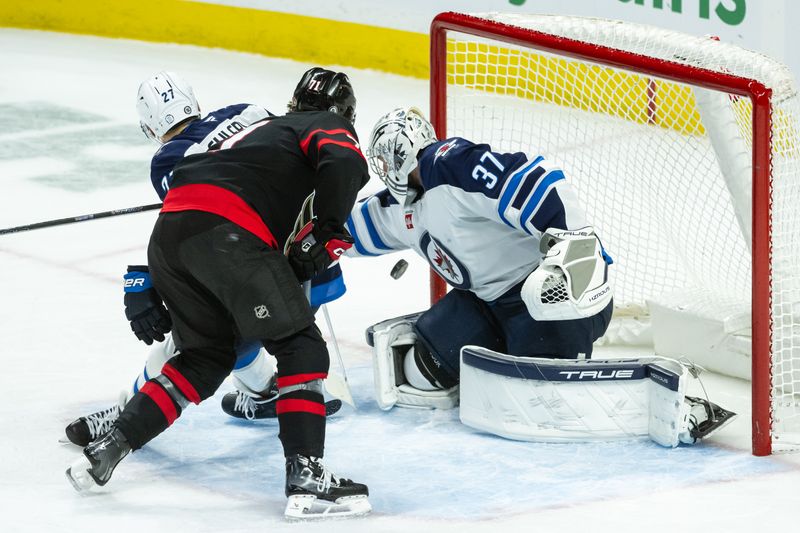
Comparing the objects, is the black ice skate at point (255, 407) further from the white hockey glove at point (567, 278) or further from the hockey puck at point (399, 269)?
the white hockey glove at point (567, 278)

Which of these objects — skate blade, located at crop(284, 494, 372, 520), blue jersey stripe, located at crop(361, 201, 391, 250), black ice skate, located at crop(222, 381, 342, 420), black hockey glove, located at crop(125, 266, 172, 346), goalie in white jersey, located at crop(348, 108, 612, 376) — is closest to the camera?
skate blade, located at crop(284, 494, 372, 520)

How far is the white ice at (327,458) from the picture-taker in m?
2.86

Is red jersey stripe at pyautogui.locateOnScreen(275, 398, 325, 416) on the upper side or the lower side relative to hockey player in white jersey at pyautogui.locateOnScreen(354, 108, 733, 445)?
lower

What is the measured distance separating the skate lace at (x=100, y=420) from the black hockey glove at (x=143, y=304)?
26 cm

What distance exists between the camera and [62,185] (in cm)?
577

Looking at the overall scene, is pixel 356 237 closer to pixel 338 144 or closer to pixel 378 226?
pixel 378 226

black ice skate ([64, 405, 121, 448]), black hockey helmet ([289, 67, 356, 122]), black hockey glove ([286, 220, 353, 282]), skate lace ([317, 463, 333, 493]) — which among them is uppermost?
black hockey helmet ([289, 67, 356, 122])

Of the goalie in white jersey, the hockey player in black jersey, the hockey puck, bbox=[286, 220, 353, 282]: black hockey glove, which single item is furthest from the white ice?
bbox=[286, 220, 353, 282]: black hockey glove

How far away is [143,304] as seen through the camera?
316 cm

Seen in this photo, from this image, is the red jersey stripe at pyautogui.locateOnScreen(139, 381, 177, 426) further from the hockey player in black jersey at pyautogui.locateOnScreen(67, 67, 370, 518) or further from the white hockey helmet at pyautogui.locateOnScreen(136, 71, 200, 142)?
the white hockey helmet at pyautogui.locateOnScreen(136, 71, 200, 142)

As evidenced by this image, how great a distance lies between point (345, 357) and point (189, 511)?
3.72 ft

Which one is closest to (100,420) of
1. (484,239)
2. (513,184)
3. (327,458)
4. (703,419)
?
(327,458)

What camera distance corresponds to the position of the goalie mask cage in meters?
3.07

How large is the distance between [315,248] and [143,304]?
1.48 ft
